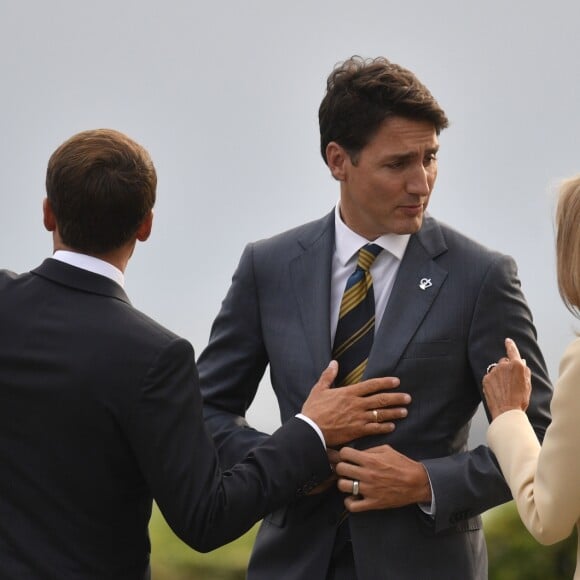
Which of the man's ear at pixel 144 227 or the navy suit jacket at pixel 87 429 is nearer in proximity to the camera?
the navy suit jacket at pixel 87 429

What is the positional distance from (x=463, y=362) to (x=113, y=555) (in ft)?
3.17

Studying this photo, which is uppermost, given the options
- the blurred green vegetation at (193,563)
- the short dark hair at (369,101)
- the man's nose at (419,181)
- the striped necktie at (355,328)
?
the short dark hair at (369,101)

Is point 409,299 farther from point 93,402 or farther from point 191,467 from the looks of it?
point 93,402

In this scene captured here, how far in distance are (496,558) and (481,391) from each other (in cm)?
205

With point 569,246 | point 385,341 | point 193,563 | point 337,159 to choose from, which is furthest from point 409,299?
point 193,563

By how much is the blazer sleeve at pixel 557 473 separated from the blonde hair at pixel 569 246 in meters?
0.09

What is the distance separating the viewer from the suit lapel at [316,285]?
328cm

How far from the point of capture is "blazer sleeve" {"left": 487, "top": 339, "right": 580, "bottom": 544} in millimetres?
2596

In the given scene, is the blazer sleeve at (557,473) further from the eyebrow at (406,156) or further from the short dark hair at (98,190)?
the short dark hair at (98,190)

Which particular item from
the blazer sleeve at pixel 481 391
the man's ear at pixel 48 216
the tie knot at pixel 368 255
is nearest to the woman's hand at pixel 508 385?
the blazer sleeve at pixel 481 391

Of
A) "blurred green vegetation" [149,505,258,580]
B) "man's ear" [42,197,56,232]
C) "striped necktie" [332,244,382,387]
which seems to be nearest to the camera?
"man's ear" [42,197,56,232]

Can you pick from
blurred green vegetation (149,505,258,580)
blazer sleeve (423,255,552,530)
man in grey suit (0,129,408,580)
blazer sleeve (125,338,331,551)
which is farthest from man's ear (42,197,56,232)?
blurred green vegetation (149,505,258,580)

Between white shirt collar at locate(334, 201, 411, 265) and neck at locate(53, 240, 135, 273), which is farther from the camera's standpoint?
white shirt collar at locate(334, 201, 411, 265)

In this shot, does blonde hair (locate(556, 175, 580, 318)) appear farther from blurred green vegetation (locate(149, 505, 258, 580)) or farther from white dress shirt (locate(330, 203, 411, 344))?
blurred green vegetation (locate(149, 505, 258, 580))
